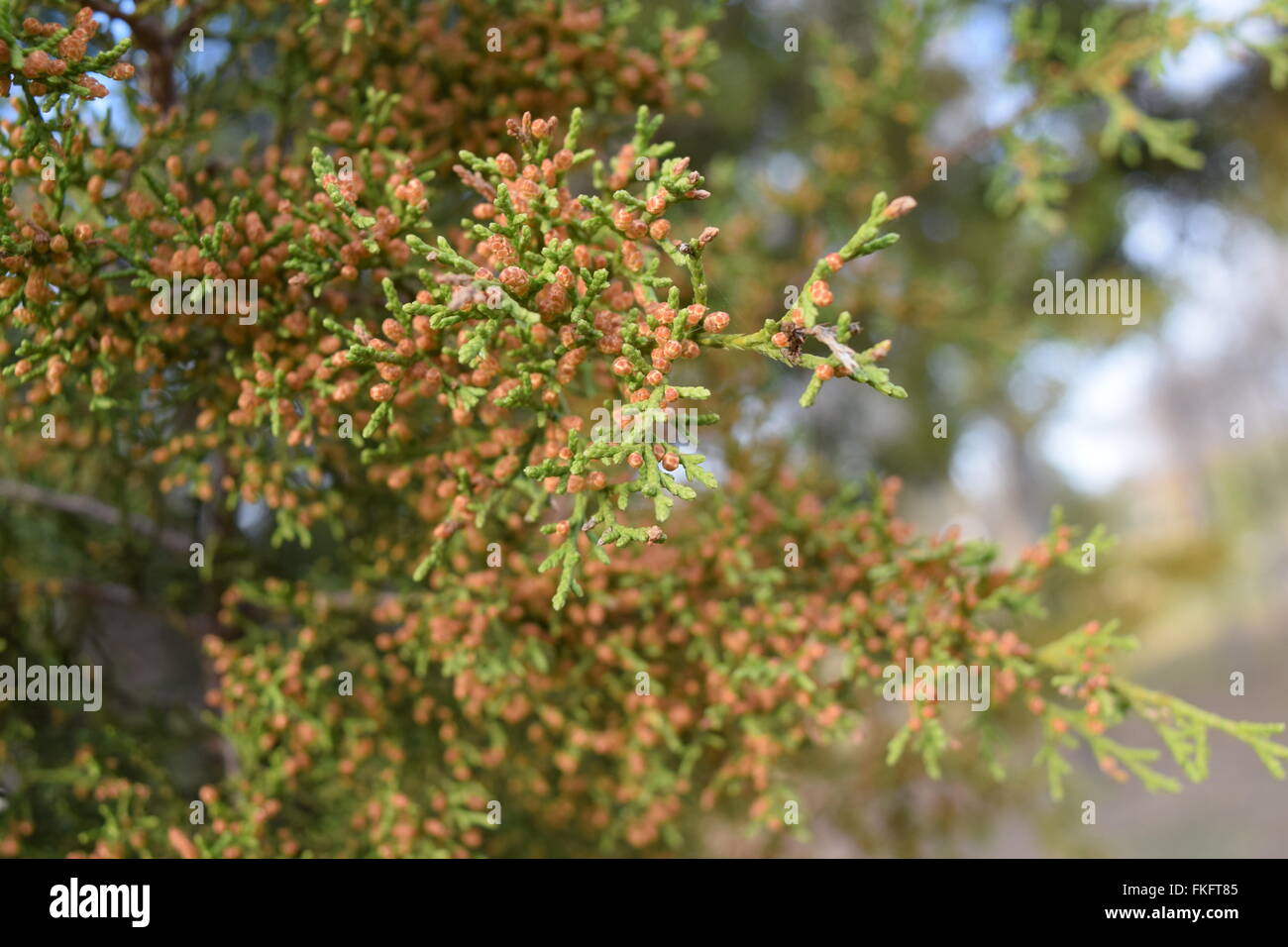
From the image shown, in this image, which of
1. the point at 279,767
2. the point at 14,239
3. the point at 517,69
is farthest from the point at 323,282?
the point at 279,767

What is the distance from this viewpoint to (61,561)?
4.51 m

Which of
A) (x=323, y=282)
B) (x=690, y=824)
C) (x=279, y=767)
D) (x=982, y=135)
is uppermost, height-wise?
(x=982, y=135)

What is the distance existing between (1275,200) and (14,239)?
897 centimetres

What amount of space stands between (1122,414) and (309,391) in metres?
38.4

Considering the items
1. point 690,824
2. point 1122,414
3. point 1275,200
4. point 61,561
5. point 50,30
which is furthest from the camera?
point 1122,414

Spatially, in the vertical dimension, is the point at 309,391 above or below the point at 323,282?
below

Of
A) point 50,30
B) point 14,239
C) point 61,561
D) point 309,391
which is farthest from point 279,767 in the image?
point 50,30

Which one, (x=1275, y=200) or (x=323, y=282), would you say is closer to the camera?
(x=323, y=282)

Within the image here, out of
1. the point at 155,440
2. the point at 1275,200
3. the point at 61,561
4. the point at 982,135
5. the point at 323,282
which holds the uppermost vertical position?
the point at 1275,200

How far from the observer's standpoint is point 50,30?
2.56 meters

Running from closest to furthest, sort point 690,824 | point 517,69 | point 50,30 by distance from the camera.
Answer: point 50,30
point 517,69
point 690,824
